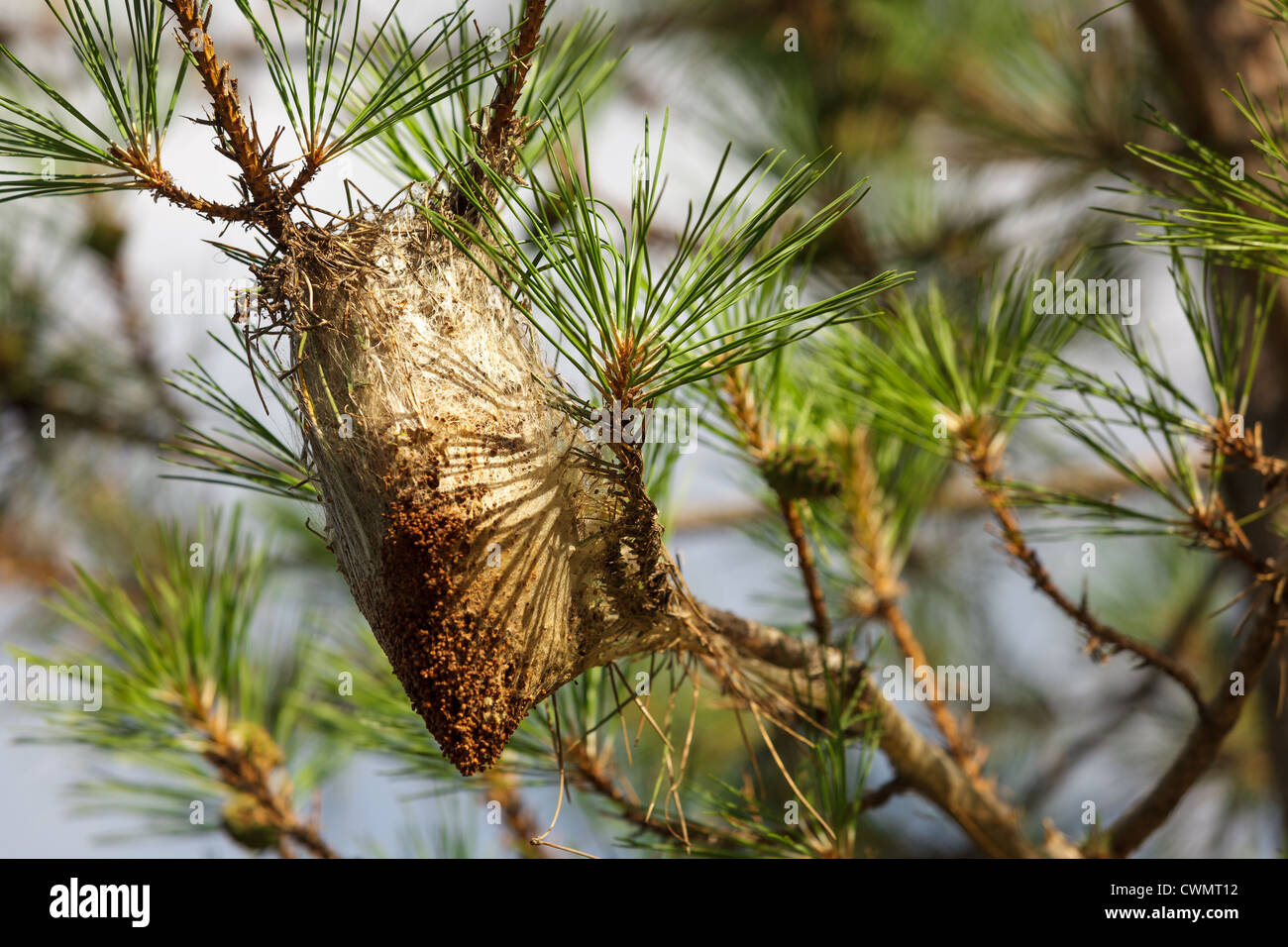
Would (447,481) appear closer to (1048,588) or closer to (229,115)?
(229,115)

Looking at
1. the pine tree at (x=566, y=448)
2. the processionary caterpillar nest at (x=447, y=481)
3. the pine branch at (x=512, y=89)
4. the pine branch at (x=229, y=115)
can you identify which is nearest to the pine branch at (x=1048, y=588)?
the pine tree at (x=566, y=448)

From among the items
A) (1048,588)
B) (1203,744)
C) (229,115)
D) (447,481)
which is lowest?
(1203,744)

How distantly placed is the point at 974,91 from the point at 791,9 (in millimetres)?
447

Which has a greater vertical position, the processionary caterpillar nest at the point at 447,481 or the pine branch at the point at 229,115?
the pine branch at the point at 229,115

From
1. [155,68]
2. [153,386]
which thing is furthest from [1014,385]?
[153,386]

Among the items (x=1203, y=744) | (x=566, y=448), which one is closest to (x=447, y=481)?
(x=566, y=448)

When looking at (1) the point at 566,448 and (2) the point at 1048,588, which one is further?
(2) the point at 1048,588

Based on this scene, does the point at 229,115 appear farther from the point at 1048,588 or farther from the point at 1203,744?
the point at 1203,744

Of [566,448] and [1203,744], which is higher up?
[566,448]

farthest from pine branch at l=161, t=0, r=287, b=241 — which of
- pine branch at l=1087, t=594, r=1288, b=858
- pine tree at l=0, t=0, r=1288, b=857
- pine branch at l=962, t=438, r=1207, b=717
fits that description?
pine branch at l=1087, t=594, r=1288, b=858

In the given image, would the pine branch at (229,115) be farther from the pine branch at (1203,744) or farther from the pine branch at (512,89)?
the pine branch at (1203,744)

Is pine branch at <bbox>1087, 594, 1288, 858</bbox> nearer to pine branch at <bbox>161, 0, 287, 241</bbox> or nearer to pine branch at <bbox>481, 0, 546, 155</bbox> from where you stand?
pine branch at <bbox>481, 0, 546, 155</bbox>

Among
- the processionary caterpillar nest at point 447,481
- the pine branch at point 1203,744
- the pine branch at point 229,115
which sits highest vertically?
the pine branch at point 229,115

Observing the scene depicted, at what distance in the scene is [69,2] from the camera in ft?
2.16
